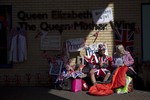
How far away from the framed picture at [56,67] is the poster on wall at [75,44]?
1.73 ft

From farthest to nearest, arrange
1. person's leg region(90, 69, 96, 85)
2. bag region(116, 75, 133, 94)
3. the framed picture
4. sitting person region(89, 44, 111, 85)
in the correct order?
the framed picture
sitting person region(89, 44, 111, 85)
person's leg region(90, 69, 96, 85)
bag region(116, 75, 133, 94)

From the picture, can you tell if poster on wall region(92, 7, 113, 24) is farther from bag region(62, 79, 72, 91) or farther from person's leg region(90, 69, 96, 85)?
bag region(62, 79, 72, 91)

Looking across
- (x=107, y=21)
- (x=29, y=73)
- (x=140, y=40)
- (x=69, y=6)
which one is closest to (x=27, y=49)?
(x=29, y=73)

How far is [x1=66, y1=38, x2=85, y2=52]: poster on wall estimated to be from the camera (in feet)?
39.1

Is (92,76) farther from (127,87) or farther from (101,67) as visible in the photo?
(127,87)

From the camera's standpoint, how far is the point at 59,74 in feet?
37.9

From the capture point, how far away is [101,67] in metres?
11.4

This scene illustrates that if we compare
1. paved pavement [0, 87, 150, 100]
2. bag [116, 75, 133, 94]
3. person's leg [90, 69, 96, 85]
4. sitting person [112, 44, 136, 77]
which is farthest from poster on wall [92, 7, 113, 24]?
paved pavement [0, 87, 150, 100]

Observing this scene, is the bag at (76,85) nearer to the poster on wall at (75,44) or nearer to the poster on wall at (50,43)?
the poster on wall at (75,44)

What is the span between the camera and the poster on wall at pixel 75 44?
11906 mm

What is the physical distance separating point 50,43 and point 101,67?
1.77 metres

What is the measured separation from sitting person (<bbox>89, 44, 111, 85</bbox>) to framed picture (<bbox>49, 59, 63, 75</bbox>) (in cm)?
95

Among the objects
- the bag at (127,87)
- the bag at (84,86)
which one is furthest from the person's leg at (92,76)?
the bag at (127,87)

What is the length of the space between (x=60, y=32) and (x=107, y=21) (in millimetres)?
1451
